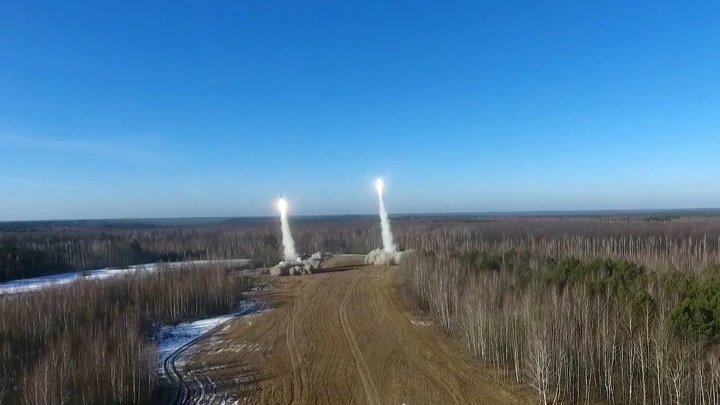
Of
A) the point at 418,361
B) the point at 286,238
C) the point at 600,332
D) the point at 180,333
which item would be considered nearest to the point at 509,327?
the point at 600,332

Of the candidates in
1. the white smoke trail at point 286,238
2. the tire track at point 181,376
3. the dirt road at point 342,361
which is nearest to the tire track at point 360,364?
the dirt road at point 342,361

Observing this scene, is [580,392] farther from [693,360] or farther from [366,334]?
[366,334]

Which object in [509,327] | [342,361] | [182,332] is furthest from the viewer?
[182,332]

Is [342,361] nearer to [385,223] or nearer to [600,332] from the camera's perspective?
[600,332]

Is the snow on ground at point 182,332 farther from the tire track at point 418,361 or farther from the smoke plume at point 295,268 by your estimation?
the smoke plume at point 295,268

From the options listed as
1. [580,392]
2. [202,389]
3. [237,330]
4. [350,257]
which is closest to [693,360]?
[580,392]

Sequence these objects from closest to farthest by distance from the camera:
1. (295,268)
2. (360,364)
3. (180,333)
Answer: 1. (360,364)
2. (180,333)
3. (295,268)
